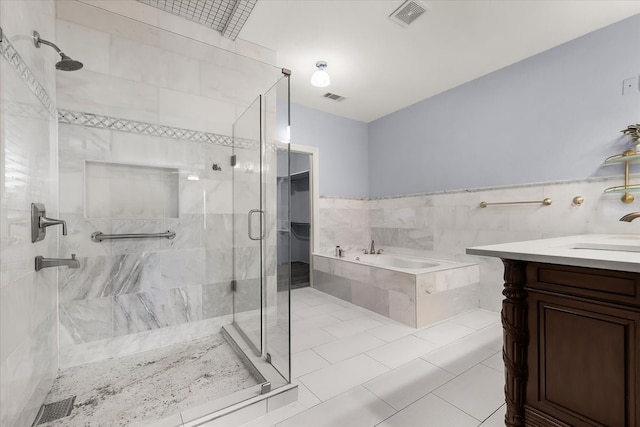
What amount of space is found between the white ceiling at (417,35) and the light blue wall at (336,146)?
72 cm

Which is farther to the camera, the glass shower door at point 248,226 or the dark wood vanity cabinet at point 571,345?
the glass shower door at point 248,226

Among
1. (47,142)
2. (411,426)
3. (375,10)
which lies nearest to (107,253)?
(47,142)

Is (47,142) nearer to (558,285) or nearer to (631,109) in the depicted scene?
(558,285)

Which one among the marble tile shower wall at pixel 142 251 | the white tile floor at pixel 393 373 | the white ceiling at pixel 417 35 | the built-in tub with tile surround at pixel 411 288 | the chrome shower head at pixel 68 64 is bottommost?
the white tile floor at pixel 393 373

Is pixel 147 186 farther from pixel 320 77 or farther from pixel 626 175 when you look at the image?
pixel 626 175

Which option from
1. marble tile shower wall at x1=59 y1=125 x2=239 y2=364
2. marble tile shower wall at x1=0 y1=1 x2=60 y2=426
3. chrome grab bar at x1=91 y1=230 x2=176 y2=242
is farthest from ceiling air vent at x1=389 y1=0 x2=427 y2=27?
chrome grab bar at x1=91 y1=230 x2=176 y2=242

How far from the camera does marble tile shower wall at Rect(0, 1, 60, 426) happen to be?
3.57 feet

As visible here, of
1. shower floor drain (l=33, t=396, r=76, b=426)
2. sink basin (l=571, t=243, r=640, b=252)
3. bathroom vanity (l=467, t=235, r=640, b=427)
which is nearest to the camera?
bathroom vanity (l=467, t=235, r=640, b=427)

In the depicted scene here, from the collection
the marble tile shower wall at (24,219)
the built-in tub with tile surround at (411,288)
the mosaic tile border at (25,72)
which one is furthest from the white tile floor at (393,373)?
the mosaic tile border at (25,72)

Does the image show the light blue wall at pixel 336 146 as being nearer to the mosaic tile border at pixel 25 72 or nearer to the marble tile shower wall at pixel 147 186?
the marble tile shower wall at pixel 147 186

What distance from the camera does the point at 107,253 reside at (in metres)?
1.96

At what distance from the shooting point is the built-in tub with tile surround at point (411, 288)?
2574 mm

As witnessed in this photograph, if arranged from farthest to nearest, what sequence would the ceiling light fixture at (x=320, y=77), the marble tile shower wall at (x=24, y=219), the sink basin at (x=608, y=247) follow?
the ceiling light fixture at (x=320, y=77)
the sink basin at (x=608, y=247)
the marble tile shower wall at (x=24, y=219)

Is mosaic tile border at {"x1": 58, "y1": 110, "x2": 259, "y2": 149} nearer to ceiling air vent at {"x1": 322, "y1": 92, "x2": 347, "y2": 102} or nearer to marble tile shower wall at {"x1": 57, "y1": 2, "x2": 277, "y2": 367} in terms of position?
marble tile shower wall at {"x1": 57, "y1": 2, "x2": 277, "y2": 367}
